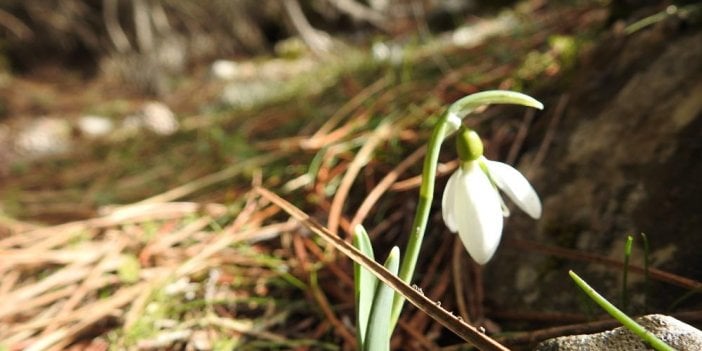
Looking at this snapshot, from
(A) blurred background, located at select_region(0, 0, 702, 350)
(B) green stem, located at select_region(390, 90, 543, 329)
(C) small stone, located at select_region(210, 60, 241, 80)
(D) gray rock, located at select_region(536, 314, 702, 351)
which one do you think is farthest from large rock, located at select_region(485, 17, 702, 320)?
(C) small stone, located at select_region(210, 60, 241, 80)

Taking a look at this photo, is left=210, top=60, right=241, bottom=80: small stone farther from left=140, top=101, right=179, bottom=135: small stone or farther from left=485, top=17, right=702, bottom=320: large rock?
left=485, top=17, right=702, bottom=320: large rock

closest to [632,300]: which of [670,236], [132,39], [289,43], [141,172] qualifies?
[670,236]

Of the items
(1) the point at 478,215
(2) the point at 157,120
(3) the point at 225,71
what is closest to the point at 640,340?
(1) the point at 478,215

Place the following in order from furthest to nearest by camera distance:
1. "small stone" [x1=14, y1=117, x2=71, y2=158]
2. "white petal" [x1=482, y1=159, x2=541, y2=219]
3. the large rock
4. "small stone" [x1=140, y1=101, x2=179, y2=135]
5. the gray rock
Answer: "small stone" [x1=14, y1=117, x2=71, y2=158]
"small stone" [x1=140, y1=101, x2=179, y2=135]
the large rock
"white petal" [x1=482, y1=159, x2=541, y2=219]
the gray rock

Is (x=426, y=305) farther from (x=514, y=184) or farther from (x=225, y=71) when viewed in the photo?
(x=225, y=71)

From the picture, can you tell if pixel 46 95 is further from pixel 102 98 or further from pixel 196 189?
pixel 196 189

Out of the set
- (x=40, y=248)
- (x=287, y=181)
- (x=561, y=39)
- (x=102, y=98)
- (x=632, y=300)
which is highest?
(x=102, y=98)

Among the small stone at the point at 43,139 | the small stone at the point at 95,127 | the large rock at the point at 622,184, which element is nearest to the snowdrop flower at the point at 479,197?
the large rock at the point at 622,184
